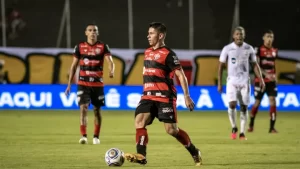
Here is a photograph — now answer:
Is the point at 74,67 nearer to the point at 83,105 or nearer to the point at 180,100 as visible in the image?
the point at 83,105

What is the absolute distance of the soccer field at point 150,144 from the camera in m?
12.1

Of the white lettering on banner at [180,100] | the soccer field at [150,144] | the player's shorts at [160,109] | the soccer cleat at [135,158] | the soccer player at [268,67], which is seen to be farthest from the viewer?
the white lettering on banner at [180,100]

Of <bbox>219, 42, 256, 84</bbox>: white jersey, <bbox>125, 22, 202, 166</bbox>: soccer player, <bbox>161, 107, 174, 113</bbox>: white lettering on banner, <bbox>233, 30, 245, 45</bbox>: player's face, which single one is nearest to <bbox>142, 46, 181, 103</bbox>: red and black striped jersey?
<bbox>125, 22, 202, 166</bbox>: soccer player

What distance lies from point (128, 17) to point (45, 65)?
360cm

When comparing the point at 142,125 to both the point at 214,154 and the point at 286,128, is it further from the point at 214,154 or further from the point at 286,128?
the point at 286,128

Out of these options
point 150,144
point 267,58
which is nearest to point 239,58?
point 267,58

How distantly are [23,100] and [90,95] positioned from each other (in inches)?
500

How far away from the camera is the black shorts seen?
1595 cm

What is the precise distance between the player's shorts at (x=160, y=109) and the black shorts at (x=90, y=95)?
434cm

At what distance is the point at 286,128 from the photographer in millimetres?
20703

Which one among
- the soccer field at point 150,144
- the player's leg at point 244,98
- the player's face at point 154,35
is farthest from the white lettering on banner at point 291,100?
the player's face at point 154,35

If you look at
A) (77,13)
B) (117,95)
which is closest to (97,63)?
(117,95)

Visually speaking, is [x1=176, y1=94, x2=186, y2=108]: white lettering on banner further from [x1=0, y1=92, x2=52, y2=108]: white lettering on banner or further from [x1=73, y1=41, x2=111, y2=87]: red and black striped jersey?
[x1=73, y1=41, x2=111, y2=87]: red and black striped jersey

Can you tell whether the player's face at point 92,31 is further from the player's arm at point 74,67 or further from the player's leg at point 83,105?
the player's leg at point 83,105
